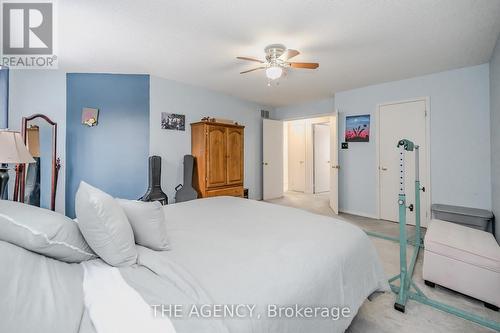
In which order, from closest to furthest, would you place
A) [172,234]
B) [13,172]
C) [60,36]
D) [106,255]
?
1. [106,255]
2. [172,234]
3. [60,36]
4. [13,172]

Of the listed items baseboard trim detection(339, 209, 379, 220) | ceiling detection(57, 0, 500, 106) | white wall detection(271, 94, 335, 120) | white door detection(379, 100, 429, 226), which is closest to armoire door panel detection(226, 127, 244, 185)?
ceiling detection(57, 0, 500, 106)

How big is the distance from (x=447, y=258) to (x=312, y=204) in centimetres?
344

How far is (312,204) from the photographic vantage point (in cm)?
545

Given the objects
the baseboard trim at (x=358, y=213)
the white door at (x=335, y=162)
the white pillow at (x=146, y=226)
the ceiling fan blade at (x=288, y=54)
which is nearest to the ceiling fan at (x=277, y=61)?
the ceiling fan blade at (x=288, y=54)

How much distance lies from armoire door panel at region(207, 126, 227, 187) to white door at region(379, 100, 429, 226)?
2.81 metres

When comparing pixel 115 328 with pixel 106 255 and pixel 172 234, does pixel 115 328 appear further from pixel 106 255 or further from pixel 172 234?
pixel 172 234

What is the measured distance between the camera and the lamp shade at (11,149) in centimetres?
198

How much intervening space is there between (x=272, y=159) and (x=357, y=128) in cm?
212

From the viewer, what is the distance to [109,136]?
3582 mm

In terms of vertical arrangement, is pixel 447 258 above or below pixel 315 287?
below

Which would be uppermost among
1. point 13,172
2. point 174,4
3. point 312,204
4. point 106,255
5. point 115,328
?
point 174,4

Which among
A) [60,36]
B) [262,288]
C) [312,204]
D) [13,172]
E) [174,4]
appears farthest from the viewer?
[312,204]

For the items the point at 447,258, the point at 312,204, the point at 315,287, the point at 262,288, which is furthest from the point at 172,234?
the point at 312,204

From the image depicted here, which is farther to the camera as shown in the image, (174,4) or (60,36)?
(60,36)
